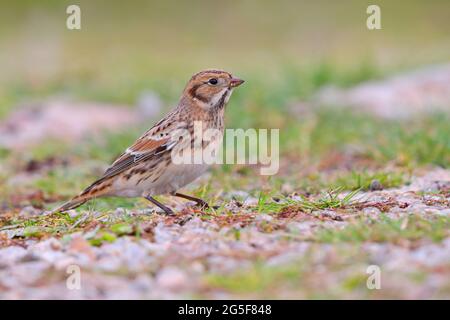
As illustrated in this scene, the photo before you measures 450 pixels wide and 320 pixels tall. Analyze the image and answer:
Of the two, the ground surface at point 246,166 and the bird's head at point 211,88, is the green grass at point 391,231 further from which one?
the bird's head at point 211,88

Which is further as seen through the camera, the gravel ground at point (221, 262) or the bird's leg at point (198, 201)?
the bird's leg at point (198, 201)

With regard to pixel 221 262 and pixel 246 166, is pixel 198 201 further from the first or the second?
pixel 246 166

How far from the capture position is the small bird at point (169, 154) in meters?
7.90

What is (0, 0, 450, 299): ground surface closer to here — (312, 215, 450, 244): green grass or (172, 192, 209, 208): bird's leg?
(312, 215, 450, 244): green grass

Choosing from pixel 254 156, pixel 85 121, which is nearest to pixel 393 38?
pixel 85 121

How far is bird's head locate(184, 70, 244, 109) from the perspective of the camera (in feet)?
27.9

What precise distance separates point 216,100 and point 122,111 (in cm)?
702

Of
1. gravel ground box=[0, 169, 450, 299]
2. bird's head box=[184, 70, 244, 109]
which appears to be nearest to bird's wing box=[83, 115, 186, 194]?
bird's head box=[184, 70, 244, 109]

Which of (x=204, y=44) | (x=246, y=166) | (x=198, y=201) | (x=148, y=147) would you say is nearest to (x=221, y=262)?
(x=198, y=201)

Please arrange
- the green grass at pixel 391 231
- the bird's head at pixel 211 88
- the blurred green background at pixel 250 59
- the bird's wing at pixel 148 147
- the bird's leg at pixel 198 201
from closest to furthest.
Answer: the green grass at pixel 391 231, the bird's leg at pixel 198 201, the bird's wing at pixel 148 147, the bird's head at pixel 211 88, the blurred green background at pixel 250 59

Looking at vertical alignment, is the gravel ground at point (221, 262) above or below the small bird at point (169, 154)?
below

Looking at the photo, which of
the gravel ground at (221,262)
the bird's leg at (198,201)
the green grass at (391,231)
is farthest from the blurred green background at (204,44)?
the green grass at (391,231)

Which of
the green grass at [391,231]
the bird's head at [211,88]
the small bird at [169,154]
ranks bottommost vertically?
the green grass at [391,231]

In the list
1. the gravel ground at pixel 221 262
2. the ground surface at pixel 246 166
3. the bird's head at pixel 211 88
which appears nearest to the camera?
the gravel ground at pixel 221 262
